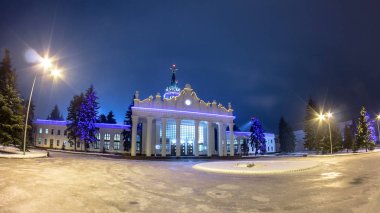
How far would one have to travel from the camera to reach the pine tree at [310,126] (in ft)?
192

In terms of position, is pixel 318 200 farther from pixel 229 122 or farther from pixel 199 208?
pixel 229 122

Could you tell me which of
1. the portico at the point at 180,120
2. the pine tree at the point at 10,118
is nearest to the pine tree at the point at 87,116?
the portico at the point at 180,120

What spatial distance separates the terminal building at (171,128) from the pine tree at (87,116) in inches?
183

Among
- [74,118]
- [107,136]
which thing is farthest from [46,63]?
[107,136]

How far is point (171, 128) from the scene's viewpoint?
193 feet

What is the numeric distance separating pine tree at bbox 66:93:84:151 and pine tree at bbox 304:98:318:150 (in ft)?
166

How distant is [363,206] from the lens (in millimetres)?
7500

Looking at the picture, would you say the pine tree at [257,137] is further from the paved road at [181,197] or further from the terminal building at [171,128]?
the paved road at [181,197]

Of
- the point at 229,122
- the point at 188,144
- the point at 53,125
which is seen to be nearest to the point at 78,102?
the point at 53,125

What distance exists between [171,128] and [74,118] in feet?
69.9

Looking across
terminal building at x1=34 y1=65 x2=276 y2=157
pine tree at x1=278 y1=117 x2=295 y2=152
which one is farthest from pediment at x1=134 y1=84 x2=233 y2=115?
pine tree at x1=278 y1=117 x2=295 y2=152

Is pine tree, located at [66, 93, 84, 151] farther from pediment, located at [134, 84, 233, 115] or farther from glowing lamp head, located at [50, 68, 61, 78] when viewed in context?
glowing lamp head, located at [50, 68, 61, 78]

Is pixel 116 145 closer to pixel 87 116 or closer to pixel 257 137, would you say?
pixel 87 116

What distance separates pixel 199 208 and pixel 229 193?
2.56 meters
